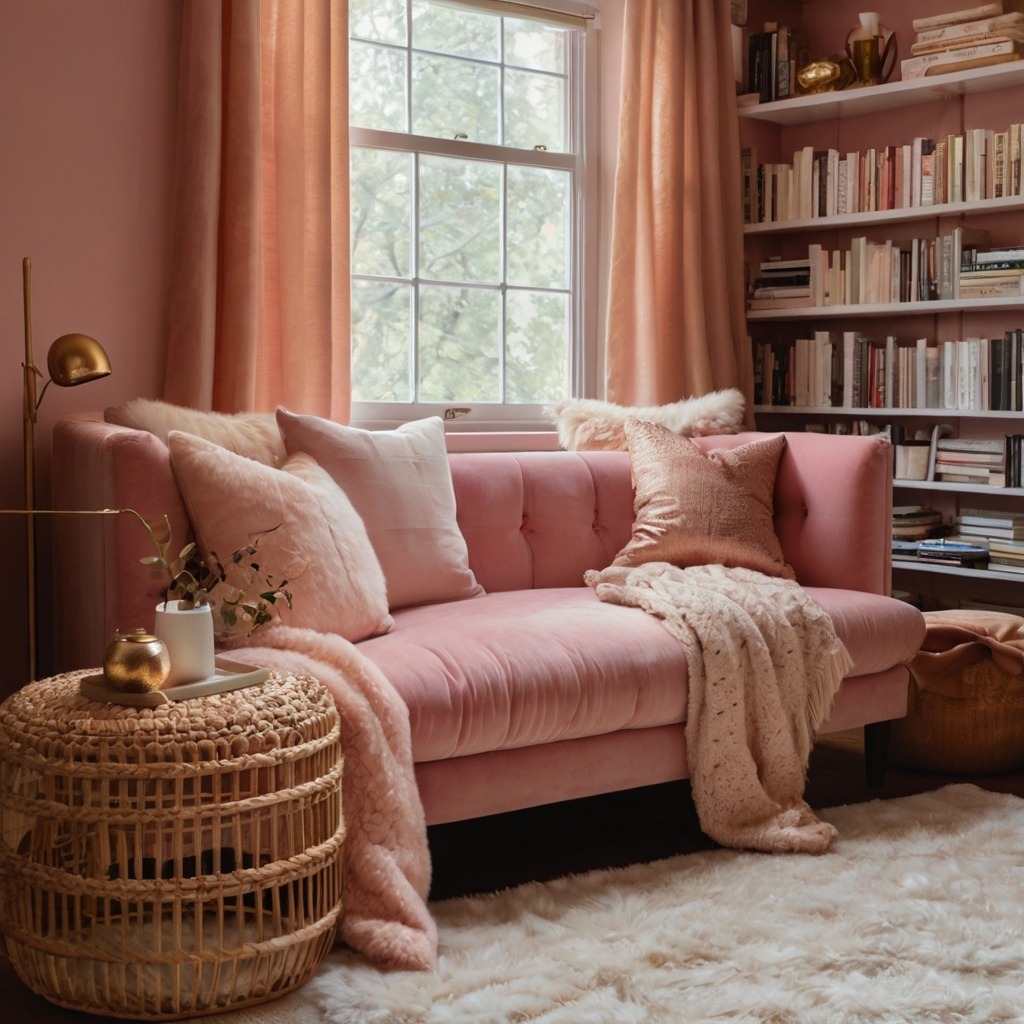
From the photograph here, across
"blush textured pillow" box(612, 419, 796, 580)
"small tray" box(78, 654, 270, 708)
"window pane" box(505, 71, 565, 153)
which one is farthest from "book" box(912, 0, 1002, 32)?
"small tray" box(78, 654, 270, 708)

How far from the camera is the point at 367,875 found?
6.41 feet

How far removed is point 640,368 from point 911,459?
3.20 ft

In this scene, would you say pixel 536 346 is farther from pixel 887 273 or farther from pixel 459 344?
pixel 887 273

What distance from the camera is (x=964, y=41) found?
151 inches

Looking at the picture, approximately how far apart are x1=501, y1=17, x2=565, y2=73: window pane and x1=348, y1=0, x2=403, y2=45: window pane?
0.40 m

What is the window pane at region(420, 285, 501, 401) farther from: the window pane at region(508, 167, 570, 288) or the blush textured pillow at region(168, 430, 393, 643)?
the blush textured pillow at region(168, 430, 393, 643)

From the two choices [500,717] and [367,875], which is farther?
[500,717]

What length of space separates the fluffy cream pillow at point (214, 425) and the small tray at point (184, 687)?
2.27 feet

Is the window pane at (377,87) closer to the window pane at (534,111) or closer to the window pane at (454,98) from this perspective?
the window pane at (454,98)

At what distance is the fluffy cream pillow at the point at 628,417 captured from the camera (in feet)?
11.2

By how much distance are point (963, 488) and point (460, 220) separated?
1.82 meters

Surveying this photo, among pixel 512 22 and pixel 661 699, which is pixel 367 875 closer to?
pixel 661 699

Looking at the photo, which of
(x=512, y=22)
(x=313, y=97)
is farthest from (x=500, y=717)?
(x=512, y=22)

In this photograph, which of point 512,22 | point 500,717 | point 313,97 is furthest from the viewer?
point 512,22
